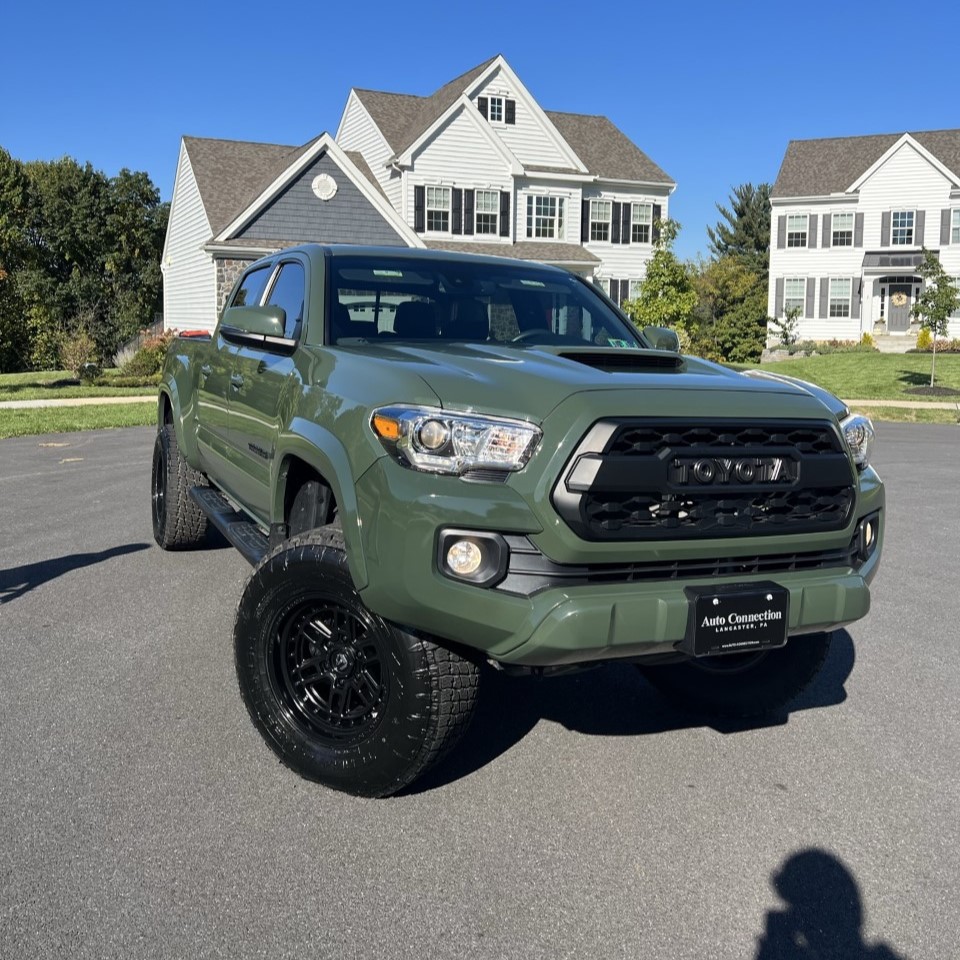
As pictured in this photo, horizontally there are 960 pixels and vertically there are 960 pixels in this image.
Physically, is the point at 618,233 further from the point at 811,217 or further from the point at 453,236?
the point at 811,217

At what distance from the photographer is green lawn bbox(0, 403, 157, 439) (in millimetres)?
16547

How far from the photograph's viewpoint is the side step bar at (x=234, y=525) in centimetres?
485

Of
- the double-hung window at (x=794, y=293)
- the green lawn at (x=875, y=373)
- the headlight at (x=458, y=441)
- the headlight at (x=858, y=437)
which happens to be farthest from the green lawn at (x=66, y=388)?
the double-hung window at (x=794, y=293)

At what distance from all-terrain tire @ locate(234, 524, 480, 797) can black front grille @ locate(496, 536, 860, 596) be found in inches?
16.0

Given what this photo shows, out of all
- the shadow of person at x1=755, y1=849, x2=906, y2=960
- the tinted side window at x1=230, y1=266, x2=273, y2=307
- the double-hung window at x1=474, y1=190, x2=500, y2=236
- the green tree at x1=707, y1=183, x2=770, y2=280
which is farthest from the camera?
the green tree at x1=707, y1=183, x2=770, y2=280

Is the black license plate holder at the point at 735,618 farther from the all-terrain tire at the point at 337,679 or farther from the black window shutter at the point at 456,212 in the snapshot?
the black window shutter at the point at 456,212

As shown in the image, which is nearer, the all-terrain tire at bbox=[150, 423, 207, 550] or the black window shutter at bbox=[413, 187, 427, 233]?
the all-terrain tire at bbox=[150, 423, 207, 550]

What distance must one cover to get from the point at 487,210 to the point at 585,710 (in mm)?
33054

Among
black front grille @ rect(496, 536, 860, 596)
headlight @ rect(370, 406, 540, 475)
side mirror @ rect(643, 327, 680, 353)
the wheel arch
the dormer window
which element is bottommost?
black front grille @ rect(496, 536, 860, 596)

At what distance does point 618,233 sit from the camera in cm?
3900

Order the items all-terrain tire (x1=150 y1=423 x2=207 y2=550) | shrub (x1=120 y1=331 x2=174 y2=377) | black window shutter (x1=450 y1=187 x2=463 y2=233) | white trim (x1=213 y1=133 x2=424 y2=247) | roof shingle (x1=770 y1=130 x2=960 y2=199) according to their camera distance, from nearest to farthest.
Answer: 1. all-terrain tire (x1=150 y1=423 x2=207 y2=550)
2. shrub (x1=120 y1=331 x2=174 y2=377)
3. white trim (x1=213 y1=133 x2=424 y2=247)
4. black window shutter (x1=450 y1=187 x2=463 y2=233)
5. roof shingle (x1=770 y1=130 x2=960 y2=199)

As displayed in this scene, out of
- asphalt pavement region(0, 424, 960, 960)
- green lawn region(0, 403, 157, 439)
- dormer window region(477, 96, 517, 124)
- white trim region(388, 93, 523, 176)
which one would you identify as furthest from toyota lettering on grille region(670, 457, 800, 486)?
dormer window region(477, 96, 517, 124)

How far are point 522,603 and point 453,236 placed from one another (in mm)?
33496

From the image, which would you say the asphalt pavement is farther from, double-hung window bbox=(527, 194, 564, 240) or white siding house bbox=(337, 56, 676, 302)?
double-hung window bbox=(527, 194, 564, 240)
